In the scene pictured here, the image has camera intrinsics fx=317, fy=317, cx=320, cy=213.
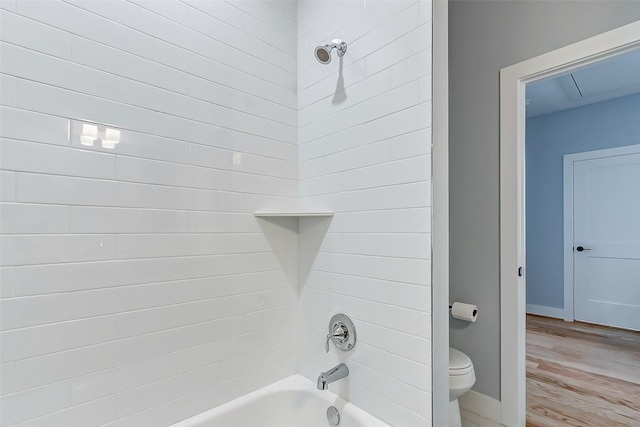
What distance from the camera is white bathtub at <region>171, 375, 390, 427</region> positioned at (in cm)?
124

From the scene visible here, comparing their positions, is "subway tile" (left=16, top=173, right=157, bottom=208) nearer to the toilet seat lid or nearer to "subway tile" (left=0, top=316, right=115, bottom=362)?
"subway tile" (left=0, top=316, right=115, bottom=362)

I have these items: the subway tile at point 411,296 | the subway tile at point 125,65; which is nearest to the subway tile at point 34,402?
the subway tile at point 125,65

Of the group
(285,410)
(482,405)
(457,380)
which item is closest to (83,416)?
(285,410)

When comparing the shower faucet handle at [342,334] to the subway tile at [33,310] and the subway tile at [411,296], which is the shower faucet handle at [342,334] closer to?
the subway tile at [411,296]

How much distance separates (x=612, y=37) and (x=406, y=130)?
1110mm

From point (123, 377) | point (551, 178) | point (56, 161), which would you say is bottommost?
point (123, 377)

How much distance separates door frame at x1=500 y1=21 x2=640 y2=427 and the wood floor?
1.22 feet

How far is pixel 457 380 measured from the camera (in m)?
1.33

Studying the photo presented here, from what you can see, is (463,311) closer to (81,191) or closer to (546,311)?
(81,191)

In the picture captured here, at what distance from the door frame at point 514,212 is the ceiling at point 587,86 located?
1386 mm

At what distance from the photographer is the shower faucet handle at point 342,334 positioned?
4.28 feet

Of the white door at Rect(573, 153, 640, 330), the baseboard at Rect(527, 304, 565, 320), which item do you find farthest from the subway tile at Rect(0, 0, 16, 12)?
the baseboard at Rect(527, 304, 565, 320)

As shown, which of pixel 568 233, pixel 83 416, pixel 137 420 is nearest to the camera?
pixel 83 416

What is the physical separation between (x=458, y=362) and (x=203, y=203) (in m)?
1.27
